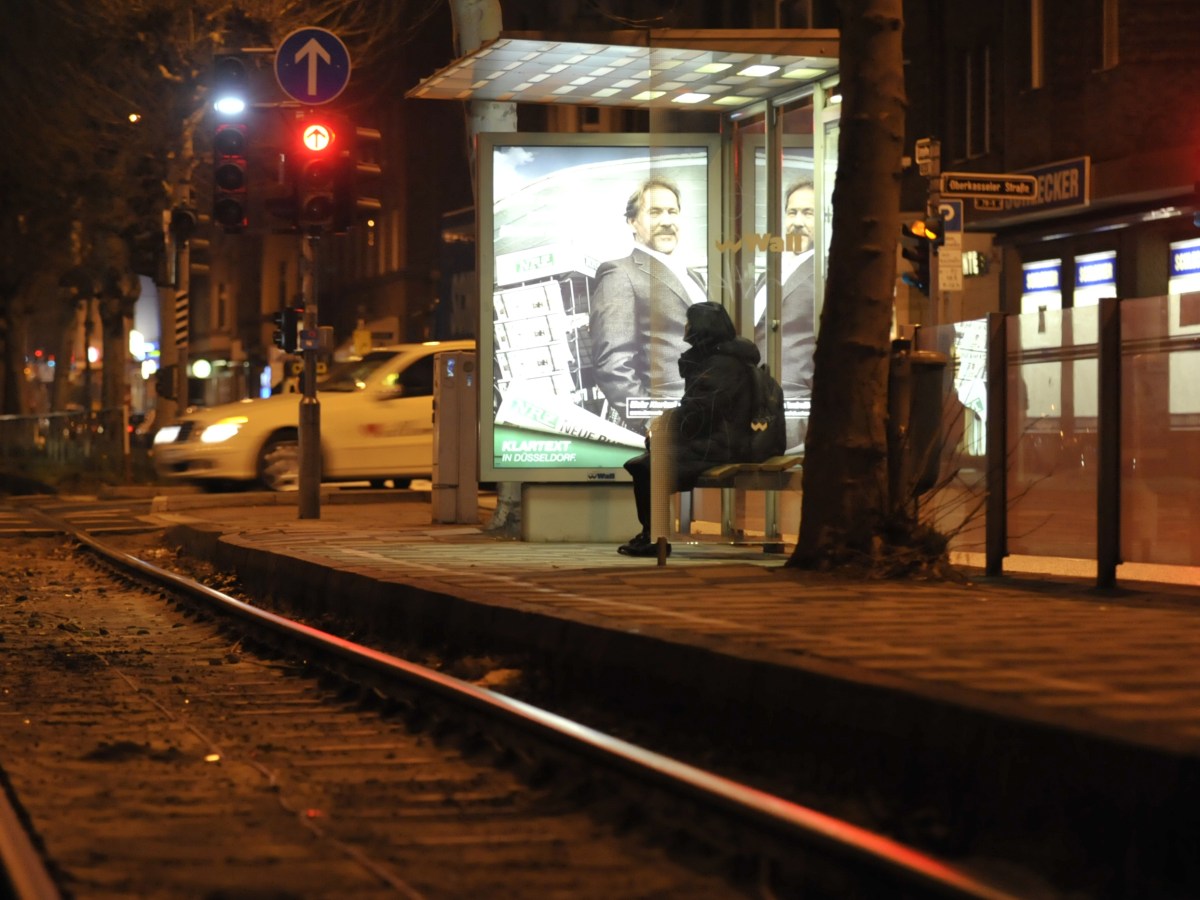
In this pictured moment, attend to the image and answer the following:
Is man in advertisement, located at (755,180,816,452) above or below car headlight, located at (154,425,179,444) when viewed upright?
above

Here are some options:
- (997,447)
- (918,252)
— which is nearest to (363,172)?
(918,252)

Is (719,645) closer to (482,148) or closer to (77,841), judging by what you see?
(77,841)

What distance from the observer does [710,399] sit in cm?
1120

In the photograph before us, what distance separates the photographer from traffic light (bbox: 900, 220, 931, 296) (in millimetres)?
19719

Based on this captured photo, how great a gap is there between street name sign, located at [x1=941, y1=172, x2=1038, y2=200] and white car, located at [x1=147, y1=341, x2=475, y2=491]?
732 cm

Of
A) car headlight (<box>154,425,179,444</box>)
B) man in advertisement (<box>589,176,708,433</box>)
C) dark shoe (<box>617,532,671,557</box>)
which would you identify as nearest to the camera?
dark shoe (<box>617,532,671,557</box>)

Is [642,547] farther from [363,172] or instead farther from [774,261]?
[363,172]

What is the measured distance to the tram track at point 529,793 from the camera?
4.41 m

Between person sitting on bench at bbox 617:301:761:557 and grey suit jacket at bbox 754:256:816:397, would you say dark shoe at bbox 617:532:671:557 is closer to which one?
person sitting on bench at bbox 617:301:761:557

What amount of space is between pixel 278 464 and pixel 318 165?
672 cm

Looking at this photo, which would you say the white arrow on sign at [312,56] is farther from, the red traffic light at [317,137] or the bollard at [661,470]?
the bollard at [661,470]

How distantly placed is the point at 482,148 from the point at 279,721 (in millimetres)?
6633

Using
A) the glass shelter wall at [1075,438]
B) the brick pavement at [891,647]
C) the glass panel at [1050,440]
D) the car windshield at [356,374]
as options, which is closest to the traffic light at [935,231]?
the car windshield at [356,374]

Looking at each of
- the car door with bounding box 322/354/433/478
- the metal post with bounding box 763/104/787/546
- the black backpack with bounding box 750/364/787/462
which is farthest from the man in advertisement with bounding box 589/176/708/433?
the car door with bounding box 322/354/433/478
